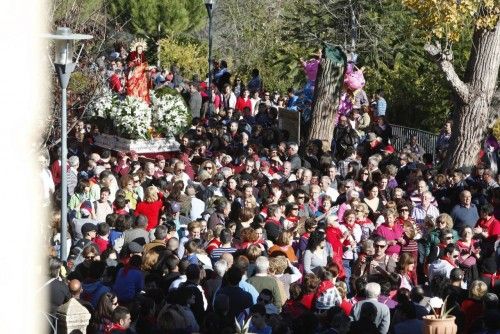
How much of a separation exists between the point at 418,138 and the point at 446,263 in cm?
1199

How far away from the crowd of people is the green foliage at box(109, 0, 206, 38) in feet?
62.9

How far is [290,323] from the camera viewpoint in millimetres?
10789

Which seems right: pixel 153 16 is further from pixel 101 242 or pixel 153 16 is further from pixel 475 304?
pixel 475 304

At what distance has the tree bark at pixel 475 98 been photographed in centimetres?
2184

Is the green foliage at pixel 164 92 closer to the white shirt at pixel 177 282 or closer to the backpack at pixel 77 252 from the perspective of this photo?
the backpack at pixel 77 252

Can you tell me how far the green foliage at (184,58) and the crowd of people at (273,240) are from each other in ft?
50.0

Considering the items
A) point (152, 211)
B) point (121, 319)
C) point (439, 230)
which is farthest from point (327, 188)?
point (121, 319)

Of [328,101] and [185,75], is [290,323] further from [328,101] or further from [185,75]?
[185,75]

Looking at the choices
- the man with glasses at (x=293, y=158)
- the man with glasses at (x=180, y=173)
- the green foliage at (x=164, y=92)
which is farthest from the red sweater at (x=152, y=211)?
the green foliage at (x=164, y=92)

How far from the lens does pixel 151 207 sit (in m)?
16.0

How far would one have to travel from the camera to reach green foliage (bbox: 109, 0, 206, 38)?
4091 cm

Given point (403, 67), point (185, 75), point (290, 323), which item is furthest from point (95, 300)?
point (185, 75)

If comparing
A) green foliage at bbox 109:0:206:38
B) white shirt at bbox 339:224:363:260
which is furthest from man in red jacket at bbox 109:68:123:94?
green foliage at bbox 109:0:206:38

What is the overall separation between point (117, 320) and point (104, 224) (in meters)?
3.47
